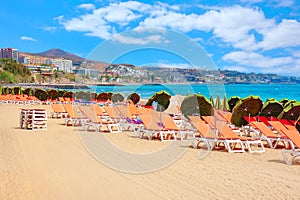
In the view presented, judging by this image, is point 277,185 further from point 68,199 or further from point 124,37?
point 124,37

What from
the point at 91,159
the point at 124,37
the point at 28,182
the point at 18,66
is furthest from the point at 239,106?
the point at 18,66

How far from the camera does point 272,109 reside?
12.3 m

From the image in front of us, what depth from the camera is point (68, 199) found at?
398cm

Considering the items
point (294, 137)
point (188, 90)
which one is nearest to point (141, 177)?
point (294, 137)

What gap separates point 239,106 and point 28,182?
884 centimetres

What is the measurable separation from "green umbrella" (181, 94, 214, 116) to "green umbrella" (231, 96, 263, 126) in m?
1.38

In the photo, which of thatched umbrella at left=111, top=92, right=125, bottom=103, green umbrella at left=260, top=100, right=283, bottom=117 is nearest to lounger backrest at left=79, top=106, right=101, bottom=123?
green umbrella at left=260, top=100, right=283, bottom=117

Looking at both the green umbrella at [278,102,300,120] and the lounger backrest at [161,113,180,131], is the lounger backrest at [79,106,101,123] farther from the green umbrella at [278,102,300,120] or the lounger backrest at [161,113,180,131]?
the green umbrella at [278,102,300,120]

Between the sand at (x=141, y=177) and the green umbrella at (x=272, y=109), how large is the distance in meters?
4.92

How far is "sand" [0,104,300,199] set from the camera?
426 centimetres

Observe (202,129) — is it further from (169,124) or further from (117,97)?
(117,97)

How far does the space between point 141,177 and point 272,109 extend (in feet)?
27.9

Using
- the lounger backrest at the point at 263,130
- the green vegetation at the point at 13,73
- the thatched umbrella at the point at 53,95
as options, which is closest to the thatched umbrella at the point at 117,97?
the thatched umbrella at the point at 53,95

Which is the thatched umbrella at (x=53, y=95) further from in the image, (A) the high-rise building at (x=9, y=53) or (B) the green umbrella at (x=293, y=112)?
(A) the high-rise building at (x=9, y=53)
